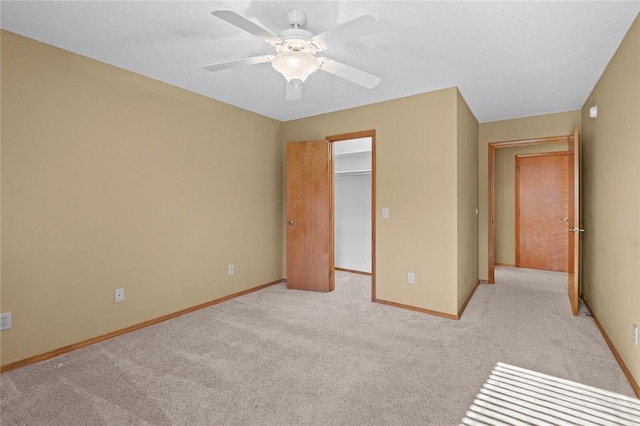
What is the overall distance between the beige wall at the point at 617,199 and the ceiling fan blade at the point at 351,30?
178cm

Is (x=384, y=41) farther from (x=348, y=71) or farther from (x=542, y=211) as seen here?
(x=542, y=211)

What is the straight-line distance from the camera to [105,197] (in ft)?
8.92

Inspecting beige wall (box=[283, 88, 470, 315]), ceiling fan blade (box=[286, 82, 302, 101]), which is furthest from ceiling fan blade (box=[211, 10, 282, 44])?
beige wall (box=[283, 88, 470, 315])

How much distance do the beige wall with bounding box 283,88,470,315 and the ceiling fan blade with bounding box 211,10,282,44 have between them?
2013mm

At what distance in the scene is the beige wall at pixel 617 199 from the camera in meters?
2.06

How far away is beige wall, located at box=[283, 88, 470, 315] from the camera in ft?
10.8

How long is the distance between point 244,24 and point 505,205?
563 cm

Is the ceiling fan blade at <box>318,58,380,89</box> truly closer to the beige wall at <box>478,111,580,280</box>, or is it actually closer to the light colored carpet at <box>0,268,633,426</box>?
the light colored carpet at <box>0,268,633,426</box>

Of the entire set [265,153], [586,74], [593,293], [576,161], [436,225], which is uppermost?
[586,74]

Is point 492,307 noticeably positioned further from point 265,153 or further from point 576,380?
point 265,153

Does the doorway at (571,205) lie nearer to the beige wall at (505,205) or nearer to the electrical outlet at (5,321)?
the beige wall at (505,205)

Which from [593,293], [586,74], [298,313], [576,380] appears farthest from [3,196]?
[593,293]

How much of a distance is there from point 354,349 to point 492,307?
1.92 m

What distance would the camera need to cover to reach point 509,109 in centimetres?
398
